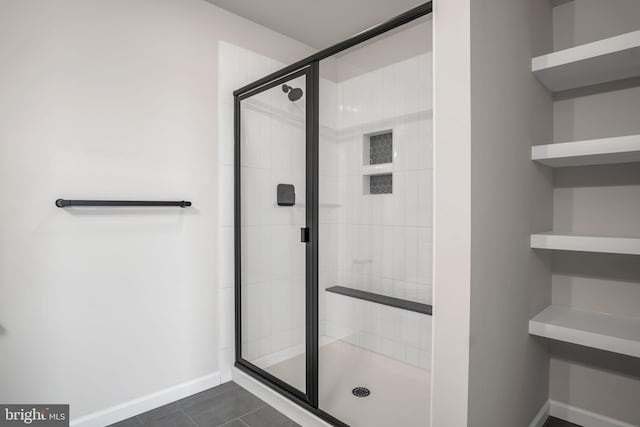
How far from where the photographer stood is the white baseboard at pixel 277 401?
5.90ft

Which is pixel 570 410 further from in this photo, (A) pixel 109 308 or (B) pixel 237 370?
(A) pixel 109 308

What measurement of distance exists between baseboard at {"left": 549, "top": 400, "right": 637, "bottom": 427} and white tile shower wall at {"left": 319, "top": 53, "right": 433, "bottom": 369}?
718 mm

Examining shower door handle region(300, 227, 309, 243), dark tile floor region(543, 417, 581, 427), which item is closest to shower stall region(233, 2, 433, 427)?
shower door handle region(300, 227, 309, 243)

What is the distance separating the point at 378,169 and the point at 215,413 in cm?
191

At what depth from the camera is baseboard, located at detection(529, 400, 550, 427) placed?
1771 mm

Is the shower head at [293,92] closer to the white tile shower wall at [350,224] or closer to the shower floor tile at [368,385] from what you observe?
the white tile shower wall at [350,224]

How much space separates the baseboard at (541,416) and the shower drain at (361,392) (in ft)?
2.90

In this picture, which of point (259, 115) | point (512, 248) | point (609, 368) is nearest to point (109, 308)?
point (259, 115)

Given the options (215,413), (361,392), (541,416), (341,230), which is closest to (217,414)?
(215,413)

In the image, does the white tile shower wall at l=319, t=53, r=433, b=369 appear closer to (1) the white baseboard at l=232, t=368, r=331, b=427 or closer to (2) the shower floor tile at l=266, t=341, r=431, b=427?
(2) the shower floor tile at l=266, t=341, r=431, b=427

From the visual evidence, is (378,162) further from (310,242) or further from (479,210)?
(479,210)

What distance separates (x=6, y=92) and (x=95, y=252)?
2.74 feet

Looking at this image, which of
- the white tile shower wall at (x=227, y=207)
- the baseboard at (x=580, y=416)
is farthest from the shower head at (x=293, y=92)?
the baseboard at (x=580, y=416)

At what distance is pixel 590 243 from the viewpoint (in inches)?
57.7
